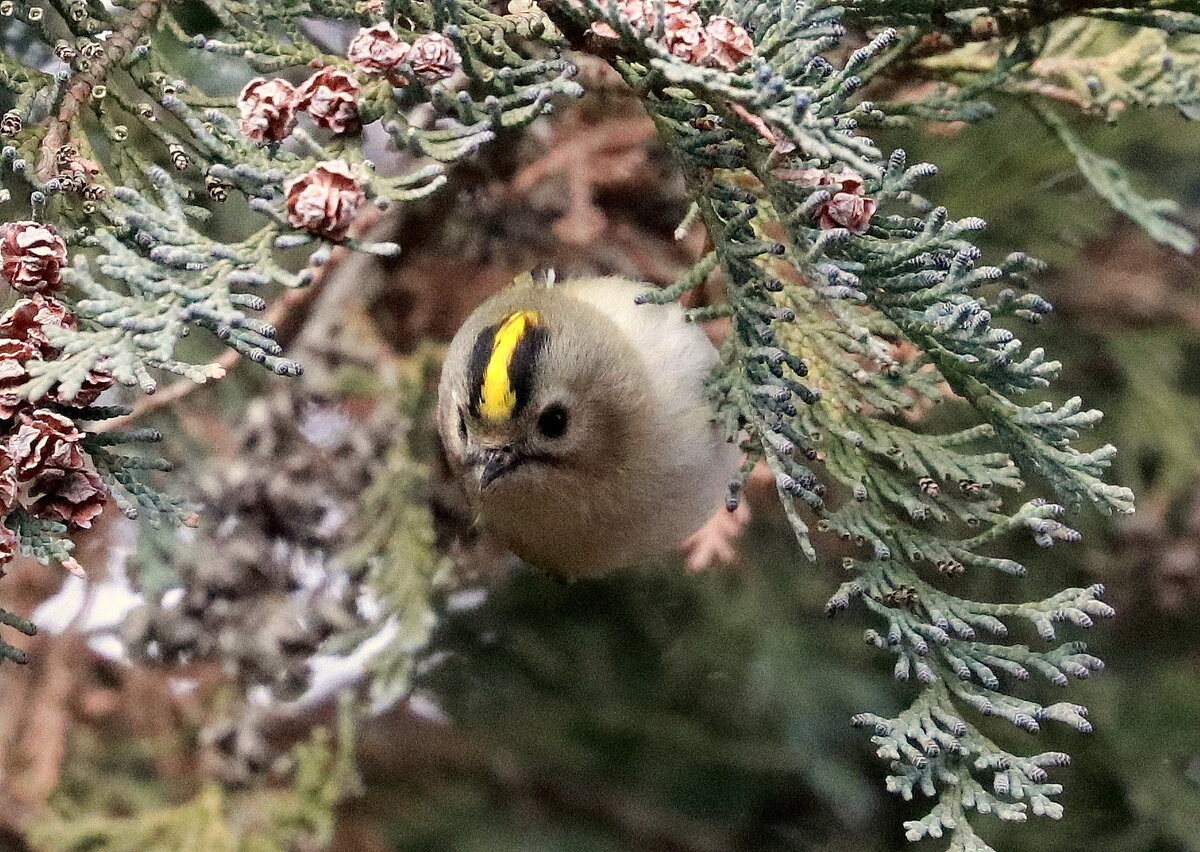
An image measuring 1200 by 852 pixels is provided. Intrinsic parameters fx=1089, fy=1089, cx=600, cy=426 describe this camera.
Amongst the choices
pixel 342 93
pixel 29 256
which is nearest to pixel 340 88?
pixel 342 93

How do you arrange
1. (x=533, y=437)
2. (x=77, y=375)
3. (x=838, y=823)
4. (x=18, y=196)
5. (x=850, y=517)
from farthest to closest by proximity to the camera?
(x=838, y=823) < (x=533, y=437) < (x=18, y=196) < (x=850, y=517) < (x=77, y=375)

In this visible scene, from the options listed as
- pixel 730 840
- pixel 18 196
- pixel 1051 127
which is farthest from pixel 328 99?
pixel 730 840

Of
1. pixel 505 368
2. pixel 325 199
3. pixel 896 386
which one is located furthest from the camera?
pixel 505 368

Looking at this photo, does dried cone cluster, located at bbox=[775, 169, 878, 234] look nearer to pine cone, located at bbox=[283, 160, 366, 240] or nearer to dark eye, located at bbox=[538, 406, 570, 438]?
pine cone, located at bbox=[283, 160, 366, 240]

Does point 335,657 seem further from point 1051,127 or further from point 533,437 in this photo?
point 1051,127

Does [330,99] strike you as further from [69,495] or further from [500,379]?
[500,379]

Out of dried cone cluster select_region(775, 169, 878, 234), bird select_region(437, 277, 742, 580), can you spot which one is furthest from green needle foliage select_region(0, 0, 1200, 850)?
bird select_region(437, 277, 742, 580)

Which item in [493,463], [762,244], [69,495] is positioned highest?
[762,244]
